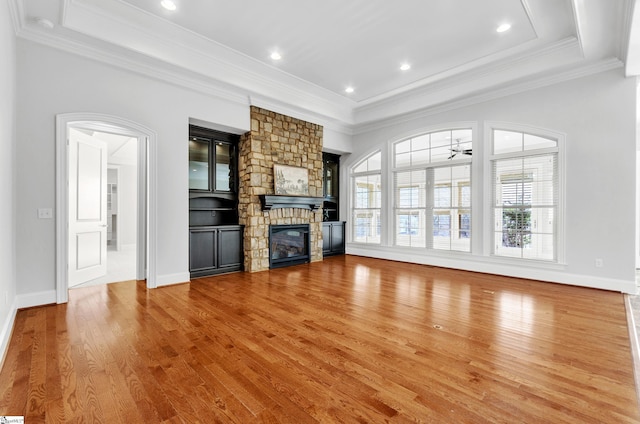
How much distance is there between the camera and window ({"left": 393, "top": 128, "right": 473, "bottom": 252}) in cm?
611

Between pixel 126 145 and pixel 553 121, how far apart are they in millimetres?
10019

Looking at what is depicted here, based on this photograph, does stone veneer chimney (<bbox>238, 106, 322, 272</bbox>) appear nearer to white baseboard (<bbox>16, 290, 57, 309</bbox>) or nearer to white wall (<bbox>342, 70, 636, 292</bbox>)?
white baseboard (<bbox>16, 290, 57, 309</bbox>)

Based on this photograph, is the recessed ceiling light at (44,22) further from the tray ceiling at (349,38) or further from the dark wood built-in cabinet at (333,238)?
the dark wood built-in cabinet at (333,238)

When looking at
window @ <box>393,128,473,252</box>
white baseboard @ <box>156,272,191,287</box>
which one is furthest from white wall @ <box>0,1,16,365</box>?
window @ <box>393,128,473,252</box>

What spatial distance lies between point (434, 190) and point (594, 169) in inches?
103

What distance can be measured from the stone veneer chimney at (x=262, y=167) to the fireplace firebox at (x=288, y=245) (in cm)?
12

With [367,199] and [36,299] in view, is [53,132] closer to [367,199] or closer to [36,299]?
[36,299]

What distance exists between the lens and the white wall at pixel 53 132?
11.7 feet

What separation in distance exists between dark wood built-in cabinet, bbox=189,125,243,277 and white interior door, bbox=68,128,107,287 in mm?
1411

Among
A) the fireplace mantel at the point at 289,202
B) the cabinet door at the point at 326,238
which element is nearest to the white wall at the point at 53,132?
the fireplace mantel at the point at 289,202

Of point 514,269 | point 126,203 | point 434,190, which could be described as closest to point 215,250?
point 434,190

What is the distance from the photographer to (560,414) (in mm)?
1720

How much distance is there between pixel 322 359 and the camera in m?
2.35

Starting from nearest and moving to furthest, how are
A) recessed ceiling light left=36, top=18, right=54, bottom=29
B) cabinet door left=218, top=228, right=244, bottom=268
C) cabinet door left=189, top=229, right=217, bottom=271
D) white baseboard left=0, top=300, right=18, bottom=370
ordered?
white baseboard left=0, top=300, right=18, bottom=370
recessed ceiling light left=36, top=18, right=54, bottom=29
cabinet door left=189, top=229, right=217, bottom=271
cabinet door left=218, top=228, right=244, bottom=268
